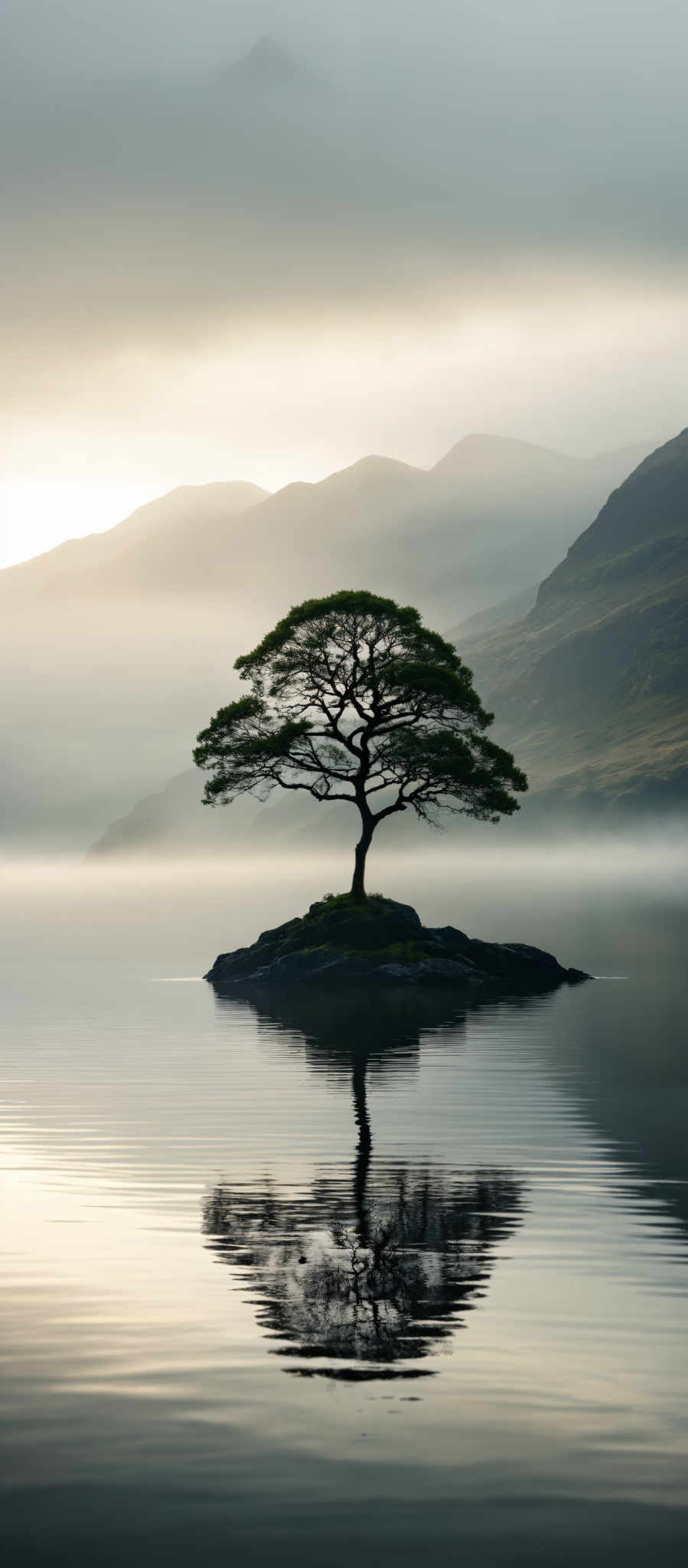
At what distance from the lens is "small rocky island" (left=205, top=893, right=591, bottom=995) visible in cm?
6931

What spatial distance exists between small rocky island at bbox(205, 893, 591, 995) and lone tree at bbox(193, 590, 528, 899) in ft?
10.2

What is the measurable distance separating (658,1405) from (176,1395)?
441 cm

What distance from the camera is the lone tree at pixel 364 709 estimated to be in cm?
7556

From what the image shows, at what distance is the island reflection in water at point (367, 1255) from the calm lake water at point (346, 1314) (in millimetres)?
57

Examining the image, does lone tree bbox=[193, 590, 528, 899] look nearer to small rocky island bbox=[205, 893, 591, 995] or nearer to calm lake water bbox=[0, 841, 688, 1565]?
small rocky island bbox=[205, 893, 591, 995]

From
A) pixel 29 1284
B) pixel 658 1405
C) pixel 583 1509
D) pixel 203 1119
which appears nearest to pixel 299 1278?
pixel 29 1284

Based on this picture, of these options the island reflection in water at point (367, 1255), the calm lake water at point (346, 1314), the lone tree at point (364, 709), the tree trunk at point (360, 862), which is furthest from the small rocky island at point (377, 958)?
the island reflection in water at point (367, 1255)

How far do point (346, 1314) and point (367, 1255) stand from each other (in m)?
2.72

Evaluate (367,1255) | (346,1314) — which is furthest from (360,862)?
(346,1314)

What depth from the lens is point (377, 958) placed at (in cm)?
7000

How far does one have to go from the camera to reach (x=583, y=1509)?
12.1m

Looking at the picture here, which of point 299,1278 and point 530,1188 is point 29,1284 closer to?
point 299,1278

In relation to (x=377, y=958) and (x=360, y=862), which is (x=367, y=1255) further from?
(x=360, y=862)

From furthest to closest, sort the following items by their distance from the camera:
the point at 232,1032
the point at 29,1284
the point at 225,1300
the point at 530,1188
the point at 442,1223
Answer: the point at 232,1032, the point at 530,1188, the point at 442,1223, the point at 29,1284, the point at 225,1300
